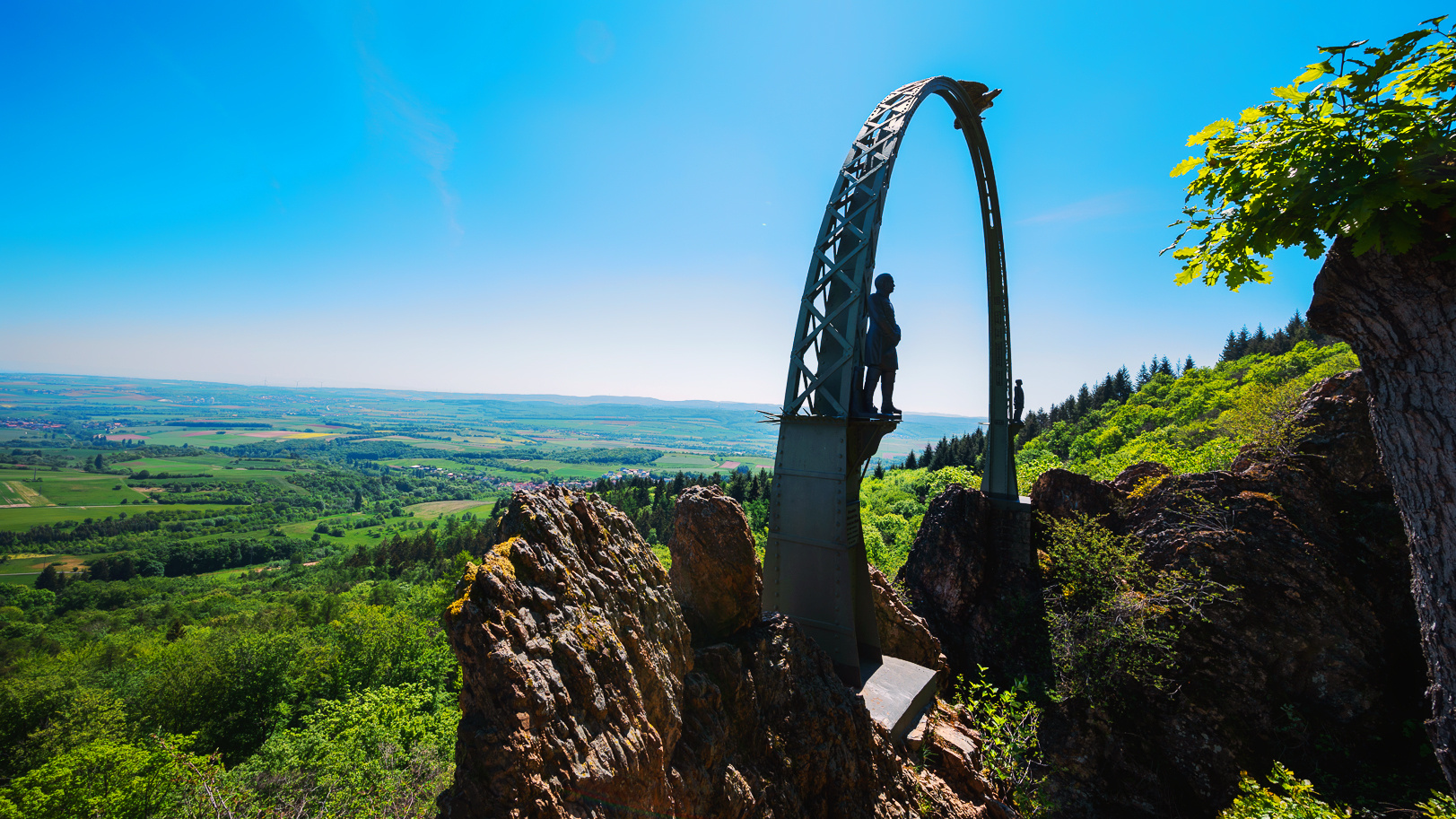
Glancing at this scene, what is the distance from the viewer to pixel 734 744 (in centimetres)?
418

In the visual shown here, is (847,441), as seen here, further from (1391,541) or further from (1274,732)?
(1391,541)

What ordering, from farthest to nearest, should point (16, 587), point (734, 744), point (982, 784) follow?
point (16, 587)
point (982, 784)
point (734, 744)

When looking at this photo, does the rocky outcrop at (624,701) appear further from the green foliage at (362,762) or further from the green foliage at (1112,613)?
the green foliage at (362,762)

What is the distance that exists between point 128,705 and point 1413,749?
4113 cm

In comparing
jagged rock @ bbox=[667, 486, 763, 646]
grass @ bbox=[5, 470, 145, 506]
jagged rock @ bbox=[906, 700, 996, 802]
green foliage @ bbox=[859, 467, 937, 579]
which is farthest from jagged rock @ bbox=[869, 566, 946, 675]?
grass @ bbox=[5, 470, 145, 506]

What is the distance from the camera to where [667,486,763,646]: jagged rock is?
5.18 meters

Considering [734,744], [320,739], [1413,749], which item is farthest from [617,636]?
[320,739]

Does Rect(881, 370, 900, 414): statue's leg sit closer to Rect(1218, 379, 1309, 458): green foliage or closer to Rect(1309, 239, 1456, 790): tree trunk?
Rect(1309, 239, 1456, 790): tree trunk

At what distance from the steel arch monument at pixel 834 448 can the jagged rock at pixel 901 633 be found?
159cm

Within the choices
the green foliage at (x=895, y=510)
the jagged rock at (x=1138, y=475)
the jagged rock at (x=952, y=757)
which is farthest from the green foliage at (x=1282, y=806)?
the green foliage at (x=895, y=510)

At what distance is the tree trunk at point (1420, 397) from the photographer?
2.87 meters

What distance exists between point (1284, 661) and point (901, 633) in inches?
232

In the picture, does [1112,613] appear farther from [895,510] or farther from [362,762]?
[895,510]

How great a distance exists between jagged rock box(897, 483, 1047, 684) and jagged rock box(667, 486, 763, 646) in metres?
6.98
